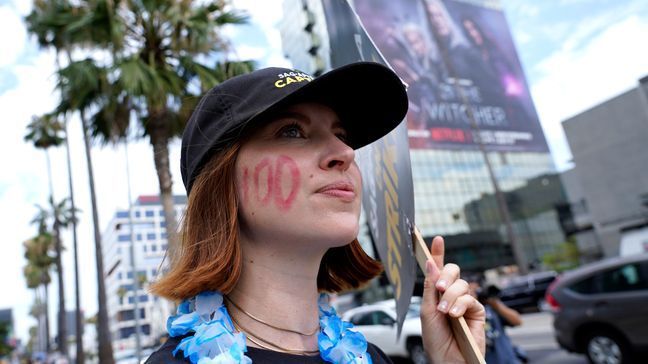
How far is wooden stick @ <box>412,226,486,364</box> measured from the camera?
3.35 feet

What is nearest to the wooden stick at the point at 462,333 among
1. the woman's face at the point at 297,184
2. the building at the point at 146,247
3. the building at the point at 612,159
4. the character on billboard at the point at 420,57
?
the woman's face at the point at 297,184

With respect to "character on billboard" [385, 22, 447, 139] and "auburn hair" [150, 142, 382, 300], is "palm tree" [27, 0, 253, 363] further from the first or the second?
"character on billboard" [385, 22, 447, 139]

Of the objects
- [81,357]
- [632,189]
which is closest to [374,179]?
[81,357]

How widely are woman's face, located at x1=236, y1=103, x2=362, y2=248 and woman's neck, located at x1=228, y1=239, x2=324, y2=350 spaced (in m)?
0.05

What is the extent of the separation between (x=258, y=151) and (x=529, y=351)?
9.75m

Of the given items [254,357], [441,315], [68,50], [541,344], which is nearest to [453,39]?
[541,344]

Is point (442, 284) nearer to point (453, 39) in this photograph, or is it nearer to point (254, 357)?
point (254, 357)

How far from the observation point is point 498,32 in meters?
67.0

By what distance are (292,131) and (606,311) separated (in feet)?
23.2

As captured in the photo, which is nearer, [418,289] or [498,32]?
[418,289]

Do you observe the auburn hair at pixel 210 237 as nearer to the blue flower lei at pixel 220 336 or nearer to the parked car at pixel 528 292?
the blue flower lei at pixel 220 336

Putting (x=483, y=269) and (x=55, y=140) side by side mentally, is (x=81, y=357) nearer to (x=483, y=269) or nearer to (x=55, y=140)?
(x=55, y=140)

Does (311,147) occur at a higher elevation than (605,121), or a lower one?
lower

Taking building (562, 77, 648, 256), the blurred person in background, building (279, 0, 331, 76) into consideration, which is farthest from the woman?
building (279, 0, 331, 76)
